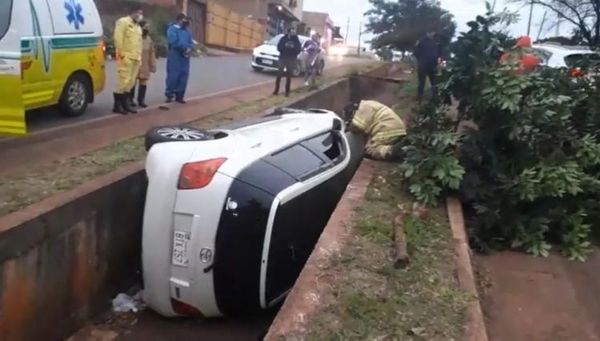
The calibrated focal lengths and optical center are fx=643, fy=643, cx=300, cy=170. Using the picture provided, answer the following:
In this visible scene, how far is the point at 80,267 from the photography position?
524 centimetres

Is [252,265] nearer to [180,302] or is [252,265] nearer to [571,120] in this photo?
[180,302]

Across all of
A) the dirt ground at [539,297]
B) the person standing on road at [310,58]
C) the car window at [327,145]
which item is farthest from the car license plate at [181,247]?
the person standing on road at [310,58]

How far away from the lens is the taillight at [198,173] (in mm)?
4660

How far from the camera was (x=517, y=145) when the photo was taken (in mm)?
6199

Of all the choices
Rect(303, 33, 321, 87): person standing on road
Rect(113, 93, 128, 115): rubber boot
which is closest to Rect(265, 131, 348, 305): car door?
Rect(113, 93, 128, 115): rubber boot

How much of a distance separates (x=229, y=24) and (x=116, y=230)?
3459cm

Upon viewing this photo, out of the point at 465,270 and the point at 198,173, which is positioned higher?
the point at 198,173

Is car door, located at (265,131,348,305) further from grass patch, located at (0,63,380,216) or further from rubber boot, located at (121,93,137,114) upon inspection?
rubber boot, located at (121,93,137,114)

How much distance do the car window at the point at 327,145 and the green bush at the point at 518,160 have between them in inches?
28.6

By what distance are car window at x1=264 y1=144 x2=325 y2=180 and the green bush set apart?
43.1 inches

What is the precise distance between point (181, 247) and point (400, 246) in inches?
63.7

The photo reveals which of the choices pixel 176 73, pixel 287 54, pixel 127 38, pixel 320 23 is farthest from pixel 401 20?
pixel 320 23

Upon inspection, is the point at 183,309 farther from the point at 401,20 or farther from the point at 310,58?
the point at 401,20

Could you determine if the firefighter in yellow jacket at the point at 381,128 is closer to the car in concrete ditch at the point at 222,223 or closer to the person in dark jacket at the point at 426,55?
the car in concrete ditch at the point at 222,223
